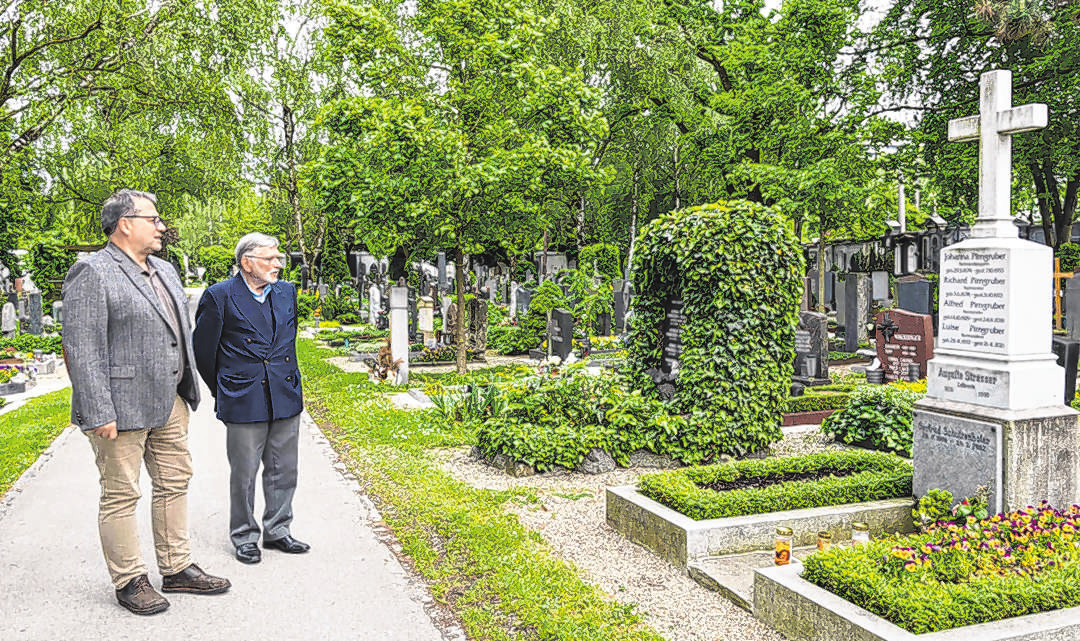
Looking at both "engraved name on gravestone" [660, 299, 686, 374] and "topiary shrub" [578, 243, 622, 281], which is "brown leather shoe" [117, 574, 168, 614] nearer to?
"engraved name on gravestone" [660, 299, 686, 374]

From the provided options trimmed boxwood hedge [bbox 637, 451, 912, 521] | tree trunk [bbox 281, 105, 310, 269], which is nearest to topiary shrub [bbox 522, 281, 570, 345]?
trimmed boxwood hedge [bbox 637, 451, 912, 521]

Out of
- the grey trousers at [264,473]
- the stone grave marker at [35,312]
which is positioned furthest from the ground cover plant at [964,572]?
the stone grave marker at [35,312]

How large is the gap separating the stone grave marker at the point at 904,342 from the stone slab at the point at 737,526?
22.9 ft

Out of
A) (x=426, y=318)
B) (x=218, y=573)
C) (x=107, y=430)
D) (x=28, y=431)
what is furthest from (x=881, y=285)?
(x=107, y=430)

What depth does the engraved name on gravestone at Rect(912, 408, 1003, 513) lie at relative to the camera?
5109mm

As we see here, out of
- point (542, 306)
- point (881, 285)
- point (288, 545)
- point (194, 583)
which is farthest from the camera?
point (881, 285)

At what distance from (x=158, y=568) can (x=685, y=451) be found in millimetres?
4493

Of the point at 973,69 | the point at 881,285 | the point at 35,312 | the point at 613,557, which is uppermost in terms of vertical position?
the point at 973,69

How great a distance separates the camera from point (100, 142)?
21062 mm

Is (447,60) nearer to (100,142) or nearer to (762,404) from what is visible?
(762,404)

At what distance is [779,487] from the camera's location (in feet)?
18.4

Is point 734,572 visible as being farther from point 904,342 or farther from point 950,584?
point 904,342

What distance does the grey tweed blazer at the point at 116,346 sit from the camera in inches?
→ 164

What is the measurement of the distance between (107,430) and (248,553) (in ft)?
4.70
